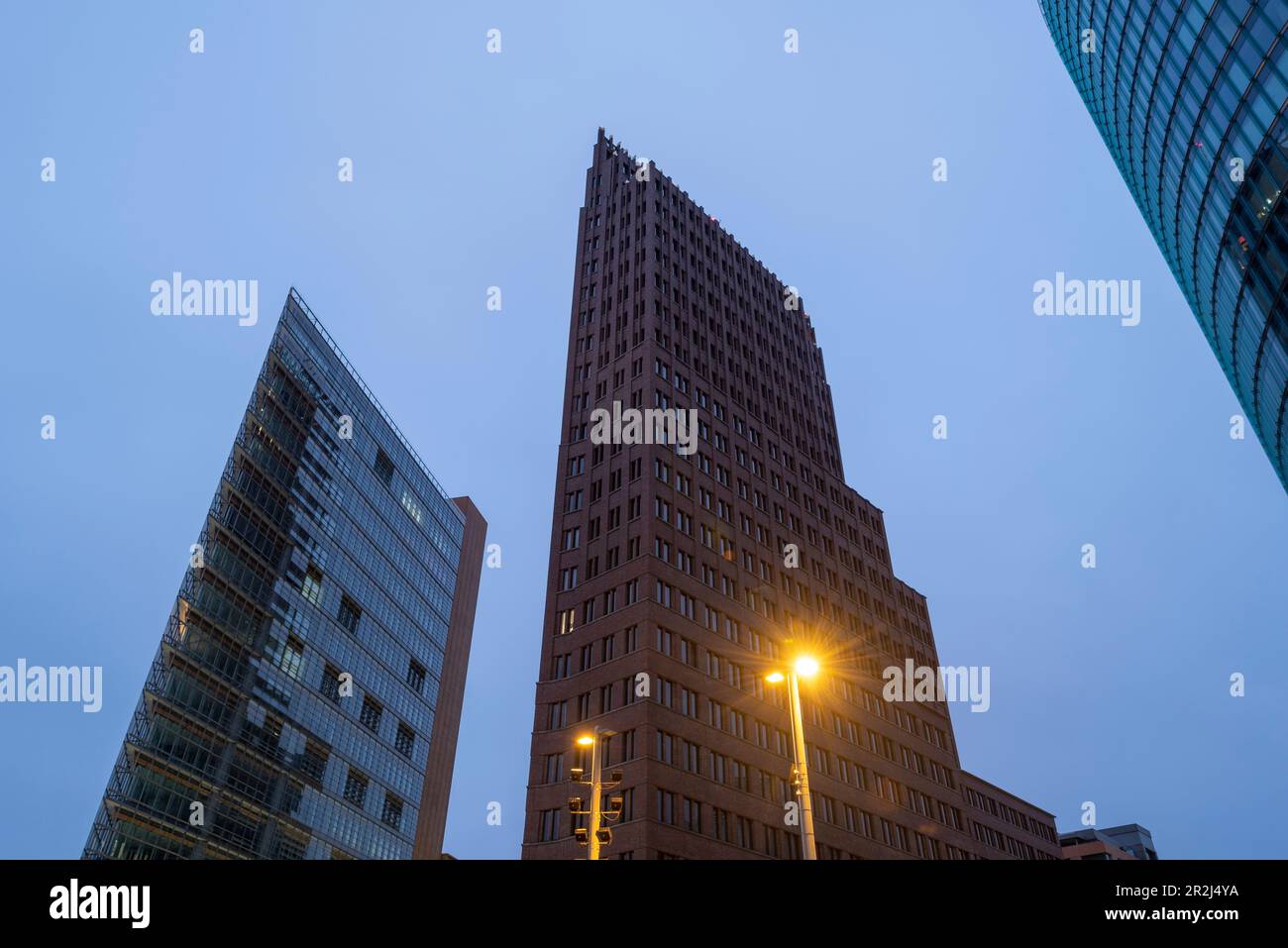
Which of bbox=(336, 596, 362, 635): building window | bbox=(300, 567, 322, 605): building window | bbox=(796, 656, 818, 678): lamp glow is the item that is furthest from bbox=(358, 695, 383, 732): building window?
bbox=(796, 656, 818, 678): lamp glow

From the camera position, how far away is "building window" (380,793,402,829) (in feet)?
318

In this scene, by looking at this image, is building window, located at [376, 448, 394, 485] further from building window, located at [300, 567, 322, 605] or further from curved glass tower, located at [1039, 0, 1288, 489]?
curved glass tower, located at [1039, 0, 1288, 489]

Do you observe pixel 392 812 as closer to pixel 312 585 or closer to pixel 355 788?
pixel 355 788

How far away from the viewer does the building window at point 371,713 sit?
96.5 m

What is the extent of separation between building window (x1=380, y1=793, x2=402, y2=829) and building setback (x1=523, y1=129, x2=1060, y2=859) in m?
42.7

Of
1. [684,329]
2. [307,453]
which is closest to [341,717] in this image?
[307,453]

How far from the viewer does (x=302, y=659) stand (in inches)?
3462

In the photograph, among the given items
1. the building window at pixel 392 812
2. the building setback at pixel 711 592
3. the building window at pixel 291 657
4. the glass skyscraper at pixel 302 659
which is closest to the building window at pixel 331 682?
the glass skyscraper at pixel 302 659

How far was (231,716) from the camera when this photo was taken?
3088 inches
